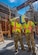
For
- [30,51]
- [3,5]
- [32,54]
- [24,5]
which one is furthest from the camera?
[24,5]

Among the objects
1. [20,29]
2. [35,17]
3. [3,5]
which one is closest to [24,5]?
[35,17]

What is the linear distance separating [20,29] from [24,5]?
1472cm

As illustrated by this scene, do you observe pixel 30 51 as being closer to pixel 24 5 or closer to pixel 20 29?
pixel 20 29

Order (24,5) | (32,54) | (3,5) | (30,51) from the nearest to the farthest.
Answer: (32,54) < (30,51) < (3,5) < (24,5)

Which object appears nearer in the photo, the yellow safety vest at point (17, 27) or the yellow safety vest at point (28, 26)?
the yellow safety vest at point (28, 26)

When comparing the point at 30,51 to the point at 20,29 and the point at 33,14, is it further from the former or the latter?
the point at 33,14

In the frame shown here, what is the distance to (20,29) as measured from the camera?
490 centimetres

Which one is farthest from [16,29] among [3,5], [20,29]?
[3,5]

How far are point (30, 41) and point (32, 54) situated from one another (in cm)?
53

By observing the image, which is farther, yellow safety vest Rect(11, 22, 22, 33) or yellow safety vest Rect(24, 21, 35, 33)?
yellow safety vest Rect(11, 22, 22, 33)

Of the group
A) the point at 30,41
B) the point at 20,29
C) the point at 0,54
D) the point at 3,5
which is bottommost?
the point at 0,54

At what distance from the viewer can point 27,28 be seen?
482 centimetres

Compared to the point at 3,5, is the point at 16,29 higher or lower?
lower

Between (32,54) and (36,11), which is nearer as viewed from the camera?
(32,54)
